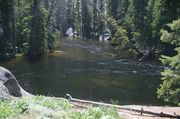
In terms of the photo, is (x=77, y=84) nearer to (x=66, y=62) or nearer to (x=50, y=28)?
(x=66, y=62)

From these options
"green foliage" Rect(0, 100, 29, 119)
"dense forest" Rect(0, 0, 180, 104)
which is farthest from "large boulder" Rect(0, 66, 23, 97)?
"dense forest" Rect(0, 0, 180, 104)

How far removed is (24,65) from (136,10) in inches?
1021

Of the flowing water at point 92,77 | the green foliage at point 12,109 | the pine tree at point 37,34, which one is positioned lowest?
the flowing water at point 92,77

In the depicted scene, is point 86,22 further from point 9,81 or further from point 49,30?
point 9,81

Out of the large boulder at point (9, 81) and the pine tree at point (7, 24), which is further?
the pine tree at point (7, 24)

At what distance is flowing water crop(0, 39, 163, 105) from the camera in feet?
95.1

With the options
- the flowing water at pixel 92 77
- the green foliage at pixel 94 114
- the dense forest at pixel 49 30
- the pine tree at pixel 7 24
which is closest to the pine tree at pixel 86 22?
the dense forest at pixel 49 30

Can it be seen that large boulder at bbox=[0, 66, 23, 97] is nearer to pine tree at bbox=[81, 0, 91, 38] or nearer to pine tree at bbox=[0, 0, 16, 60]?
pine tree at bbox=[0, 0, 16, 60]

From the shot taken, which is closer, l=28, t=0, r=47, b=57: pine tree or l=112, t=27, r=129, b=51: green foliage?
l=28, t=0, r=47, b=57: pine tree

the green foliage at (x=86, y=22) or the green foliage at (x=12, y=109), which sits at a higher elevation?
the green foliage at (x=12, y=109)

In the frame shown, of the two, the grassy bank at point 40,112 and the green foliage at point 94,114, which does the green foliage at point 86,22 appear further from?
the grassy bank at point 40,112

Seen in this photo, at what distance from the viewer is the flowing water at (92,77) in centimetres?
2898

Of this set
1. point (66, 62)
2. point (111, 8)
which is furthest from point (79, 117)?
point (111, 8)

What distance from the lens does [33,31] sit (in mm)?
53500
